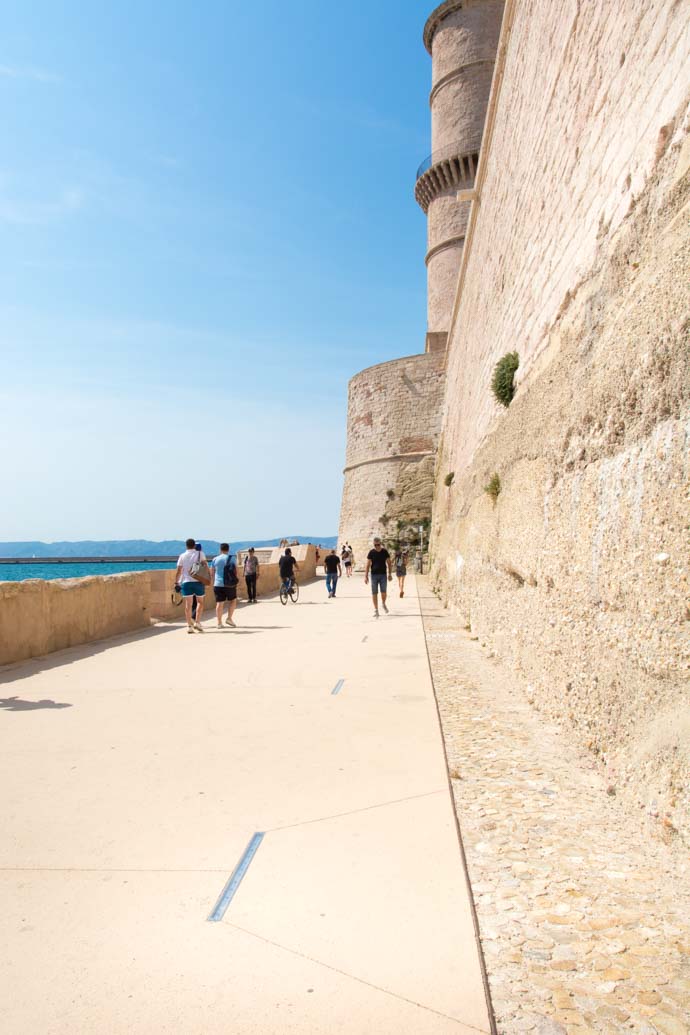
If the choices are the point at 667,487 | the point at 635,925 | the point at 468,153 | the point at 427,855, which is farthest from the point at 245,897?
the point at 468,153

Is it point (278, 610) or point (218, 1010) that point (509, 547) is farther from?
point (278, 610)

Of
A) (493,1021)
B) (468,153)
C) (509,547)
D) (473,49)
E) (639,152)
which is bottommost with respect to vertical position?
(493,1021)

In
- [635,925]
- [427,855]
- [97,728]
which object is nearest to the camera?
[635,925]

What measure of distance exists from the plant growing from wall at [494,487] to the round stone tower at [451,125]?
29164 millimetres

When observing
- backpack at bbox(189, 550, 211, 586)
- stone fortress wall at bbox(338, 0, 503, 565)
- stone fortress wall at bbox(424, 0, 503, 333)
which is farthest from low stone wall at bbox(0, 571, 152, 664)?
stone fortress wall at bbox(424, 0, 503, 333)

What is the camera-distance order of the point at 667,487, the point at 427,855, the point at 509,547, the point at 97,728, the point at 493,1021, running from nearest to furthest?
the point at 493,1021 < the point at 427,855 < the point at 667,487 < the point at 97,728 < the point at 509,547

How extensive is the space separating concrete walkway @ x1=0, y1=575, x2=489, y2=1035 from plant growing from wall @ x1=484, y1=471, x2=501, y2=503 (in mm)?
3242

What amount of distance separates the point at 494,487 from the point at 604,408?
3.80 meters

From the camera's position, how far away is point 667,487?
Result: 119 inches

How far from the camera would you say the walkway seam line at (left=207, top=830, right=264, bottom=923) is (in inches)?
86.1

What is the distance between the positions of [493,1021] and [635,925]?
27.9 inches

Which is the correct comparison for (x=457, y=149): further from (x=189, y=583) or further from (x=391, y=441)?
(x=189, y=583)

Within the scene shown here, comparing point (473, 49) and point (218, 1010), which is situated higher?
point (473, 49)

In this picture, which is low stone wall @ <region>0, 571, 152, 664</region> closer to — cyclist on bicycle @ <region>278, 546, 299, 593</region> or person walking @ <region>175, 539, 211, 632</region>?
person walking @ <region>175, 539, 211, 632</region>
